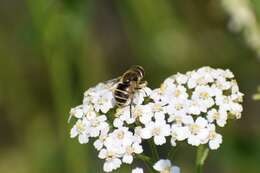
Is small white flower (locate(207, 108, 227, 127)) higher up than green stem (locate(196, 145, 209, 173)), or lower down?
higher up

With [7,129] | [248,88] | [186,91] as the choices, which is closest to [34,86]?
[7,129]

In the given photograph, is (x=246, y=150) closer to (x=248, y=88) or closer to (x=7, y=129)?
(x=248, y=88)

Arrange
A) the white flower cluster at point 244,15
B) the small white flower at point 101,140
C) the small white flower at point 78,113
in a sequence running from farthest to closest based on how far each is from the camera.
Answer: the white flower cluster at point 244,15
the small white flower at point 78,113
the small white flower at point 101,140

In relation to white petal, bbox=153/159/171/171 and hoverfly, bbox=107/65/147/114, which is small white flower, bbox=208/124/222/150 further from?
hoverfly, bbox=107/65/147/114

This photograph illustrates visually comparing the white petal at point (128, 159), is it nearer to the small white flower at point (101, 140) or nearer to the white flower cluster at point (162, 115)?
the white flower cluster at point (162, 115)

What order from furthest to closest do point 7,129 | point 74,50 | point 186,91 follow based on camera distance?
point 7,129
point 74,50
point 186,91

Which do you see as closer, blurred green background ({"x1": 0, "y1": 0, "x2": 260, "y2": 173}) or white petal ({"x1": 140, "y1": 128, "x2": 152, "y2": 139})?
white petal ({"x1": 140, "y1": 128, "x2": 152, "y2": 139})

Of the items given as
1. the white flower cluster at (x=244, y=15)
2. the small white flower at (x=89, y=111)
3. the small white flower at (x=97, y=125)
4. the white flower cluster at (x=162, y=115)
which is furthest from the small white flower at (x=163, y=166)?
the white flower cluster at (x=244, y=15)

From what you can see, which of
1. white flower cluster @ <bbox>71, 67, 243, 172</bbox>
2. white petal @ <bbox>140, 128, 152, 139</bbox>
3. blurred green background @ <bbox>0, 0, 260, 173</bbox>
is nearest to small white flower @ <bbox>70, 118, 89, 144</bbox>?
white flower cluster @ <bbox>71, 67, 243, 172</bbox>
